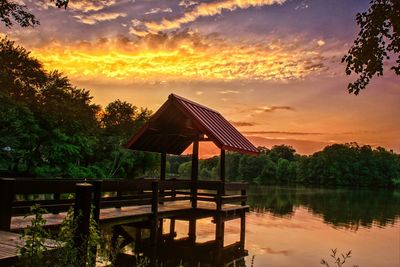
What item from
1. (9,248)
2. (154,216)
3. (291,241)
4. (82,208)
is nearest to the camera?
(82,208)

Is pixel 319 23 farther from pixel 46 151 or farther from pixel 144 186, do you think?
pixel 46 151

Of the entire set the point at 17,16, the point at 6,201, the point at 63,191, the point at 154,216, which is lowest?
the point at 154,216

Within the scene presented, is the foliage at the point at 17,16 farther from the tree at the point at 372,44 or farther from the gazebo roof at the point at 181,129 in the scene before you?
the tree at the point at 372,44

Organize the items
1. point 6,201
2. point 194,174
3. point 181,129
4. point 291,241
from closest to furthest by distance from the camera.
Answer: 1. point 6,201
2. point 181,129
3. point 194,174
4. point 291,241

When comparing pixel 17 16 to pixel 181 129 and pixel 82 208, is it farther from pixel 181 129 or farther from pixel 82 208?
pixel 82 208

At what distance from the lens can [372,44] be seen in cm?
756

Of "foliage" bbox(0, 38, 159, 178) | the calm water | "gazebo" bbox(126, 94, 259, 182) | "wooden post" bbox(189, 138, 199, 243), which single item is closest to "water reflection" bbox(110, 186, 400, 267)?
the calm water

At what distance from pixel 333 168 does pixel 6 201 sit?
384ft

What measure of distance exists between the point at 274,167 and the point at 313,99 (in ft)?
311

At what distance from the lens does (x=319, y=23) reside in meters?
21.1

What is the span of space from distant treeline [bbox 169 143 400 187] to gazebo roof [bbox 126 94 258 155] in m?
98.6

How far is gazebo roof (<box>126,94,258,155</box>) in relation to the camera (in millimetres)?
16453

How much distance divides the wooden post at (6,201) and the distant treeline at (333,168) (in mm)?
108994

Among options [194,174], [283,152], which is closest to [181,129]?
[194,174]
